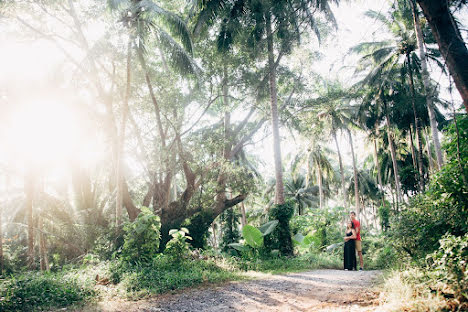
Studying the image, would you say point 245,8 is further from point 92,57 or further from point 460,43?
point 460,43

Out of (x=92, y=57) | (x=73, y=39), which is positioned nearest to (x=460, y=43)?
(x=92, y=57)

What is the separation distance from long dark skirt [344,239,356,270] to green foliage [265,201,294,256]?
2508 millimetres

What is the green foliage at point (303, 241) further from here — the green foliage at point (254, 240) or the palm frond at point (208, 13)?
the palm frond at point (208, 13)

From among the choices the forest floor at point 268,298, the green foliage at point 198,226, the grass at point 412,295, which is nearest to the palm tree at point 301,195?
the green foliage at point 198,226

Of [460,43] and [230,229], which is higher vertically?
[460,43]

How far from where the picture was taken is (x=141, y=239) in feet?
25.4

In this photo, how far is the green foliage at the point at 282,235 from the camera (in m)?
11.2

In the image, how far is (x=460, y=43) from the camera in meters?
3.77

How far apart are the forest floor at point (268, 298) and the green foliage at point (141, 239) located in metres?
2.09

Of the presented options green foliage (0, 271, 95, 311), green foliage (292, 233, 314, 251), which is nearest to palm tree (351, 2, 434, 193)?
green foliage (292, 233, 314, 251)

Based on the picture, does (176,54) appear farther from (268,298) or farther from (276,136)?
(268,298)

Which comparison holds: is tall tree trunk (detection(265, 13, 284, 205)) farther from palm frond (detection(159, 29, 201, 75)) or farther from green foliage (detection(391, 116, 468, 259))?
green foliage (detection(391, 116, 468, 259))

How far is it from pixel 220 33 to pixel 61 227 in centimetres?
1041

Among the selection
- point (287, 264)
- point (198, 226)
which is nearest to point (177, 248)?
point (287, 264)
